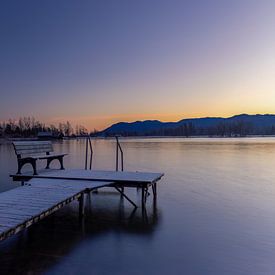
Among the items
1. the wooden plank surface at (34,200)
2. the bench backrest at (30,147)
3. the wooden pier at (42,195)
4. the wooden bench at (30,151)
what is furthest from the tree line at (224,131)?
the wooden plank surface at (34,200)

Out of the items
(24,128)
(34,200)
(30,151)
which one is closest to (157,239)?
(34,200)

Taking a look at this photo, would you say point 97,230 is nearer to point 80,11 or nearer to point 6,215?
point 6,215

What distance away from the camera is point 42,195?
552 cm

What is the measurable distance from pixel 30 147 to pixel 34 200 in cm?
384

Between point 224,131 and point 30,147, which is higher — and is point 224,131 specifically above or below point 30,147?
above

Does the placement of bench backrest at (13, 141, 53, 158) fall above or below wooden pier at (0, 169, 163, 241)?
above

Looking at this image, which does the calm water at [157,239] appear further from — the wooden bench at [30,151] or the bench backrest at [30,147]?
the bench backrest at [30,147]

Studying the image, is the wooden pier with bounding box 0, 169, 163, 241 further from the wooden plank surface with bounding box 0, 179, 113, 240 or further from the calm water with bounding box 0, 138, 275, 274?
the calm water with bounding box 0, 138, 275, 274

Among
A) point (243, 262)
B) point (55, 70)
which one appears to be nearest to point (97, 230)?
point (243, 262)

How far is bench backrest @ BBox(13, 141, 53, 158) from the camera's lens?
26.1ft

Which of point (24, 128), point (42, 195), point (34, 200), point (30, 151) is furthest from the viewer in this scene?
point (24, 128)

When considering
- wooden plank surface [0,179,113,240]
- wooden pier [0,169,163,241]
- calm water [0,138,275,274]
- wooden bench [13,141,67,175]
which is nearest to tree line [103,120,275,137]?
wooden bench [13,141,67,175]

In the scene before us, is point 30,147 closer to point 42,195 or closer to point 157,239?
point 42,195

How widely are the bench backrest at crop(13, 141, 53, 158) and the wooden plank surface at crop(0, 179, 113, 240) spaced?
111 centimetres
